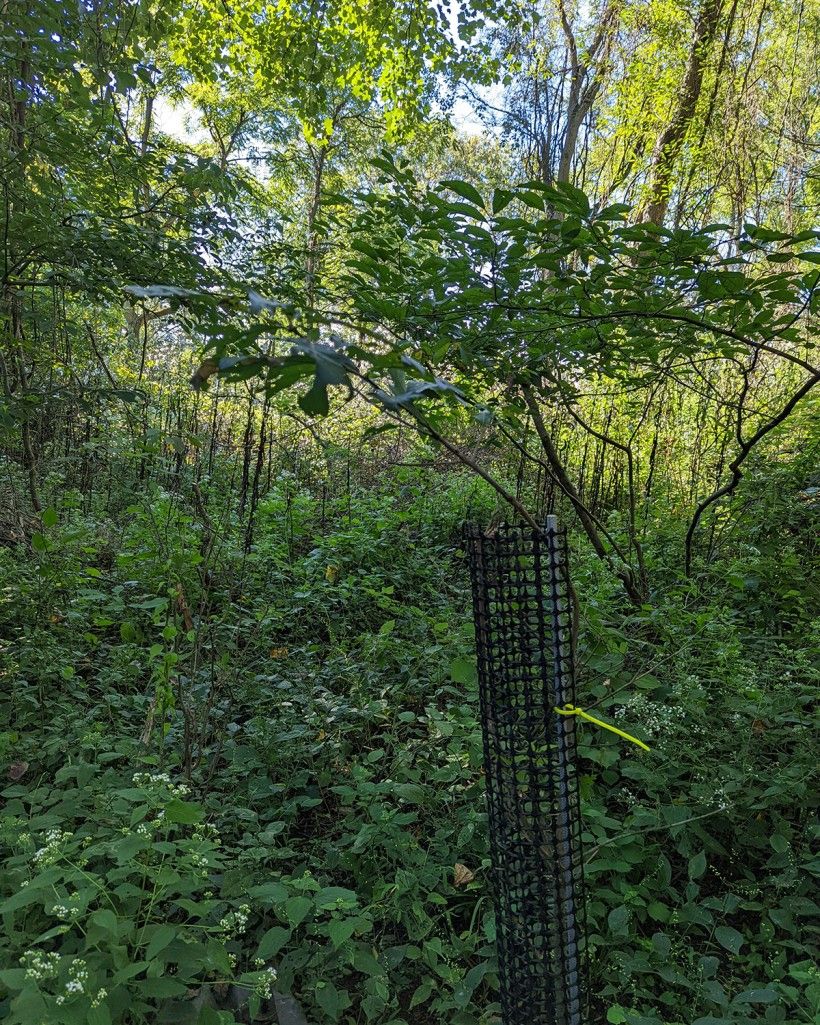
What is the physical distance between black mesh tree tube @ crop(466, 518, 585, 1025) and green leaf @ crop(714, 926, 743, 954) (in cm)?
50

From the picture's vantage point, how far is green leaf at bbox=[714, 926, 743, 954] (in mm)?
1706

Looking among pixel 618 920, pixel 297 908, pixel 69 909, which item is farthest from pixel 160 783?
pixel 618 920

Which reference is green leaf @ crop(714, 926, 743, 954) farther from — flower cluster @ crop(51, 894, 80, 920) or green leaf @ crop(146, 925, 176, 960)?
flower cluster @ crop(51, 894, 80, 920)

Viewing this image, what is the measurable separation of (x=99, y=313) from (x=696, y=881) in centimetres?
785

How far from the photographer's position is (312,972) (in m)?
1.76

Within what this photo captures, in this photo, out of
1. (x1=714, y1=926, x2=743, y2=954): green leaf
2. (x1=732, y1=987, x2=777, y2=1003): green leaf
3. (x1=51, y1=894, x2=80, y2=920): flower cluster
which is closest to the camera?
(x1=51, y1=894, x2=80, y2=920): flower cluster

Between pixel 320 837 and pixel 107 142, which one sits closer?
pixel 320 837

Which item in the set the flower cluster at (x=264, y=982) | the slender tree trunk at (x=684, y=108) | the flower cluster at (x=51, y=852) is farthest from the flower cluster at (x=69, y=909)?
the slender tree trunk at (x=684, y=108)

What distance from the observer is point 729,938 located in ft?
5.68

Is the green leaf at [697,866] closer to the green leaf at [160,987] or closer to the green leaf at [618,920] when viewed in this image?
the green leaf at [618,920]

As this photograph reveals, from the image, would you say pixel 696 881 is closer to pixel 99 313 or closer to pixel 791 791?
pixel 791 791

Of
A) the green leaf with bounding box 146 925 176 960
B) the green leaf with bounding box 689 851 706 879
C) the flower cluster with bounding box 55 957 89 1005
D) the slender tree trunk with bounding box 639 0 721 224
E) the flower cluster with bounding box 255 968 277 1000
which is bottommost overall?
the flower cluster with bounding box 255 968 277 1000

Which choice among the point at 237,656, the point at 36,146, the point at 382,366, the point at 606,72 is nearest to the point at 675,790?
the point at 237,656

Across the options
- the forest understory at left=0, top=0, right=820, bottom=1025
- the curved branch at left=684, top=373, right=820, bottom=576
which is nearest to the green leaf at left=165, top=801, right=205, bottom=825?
the forest understory at left=0, top=0, right=820, bottom=1025
